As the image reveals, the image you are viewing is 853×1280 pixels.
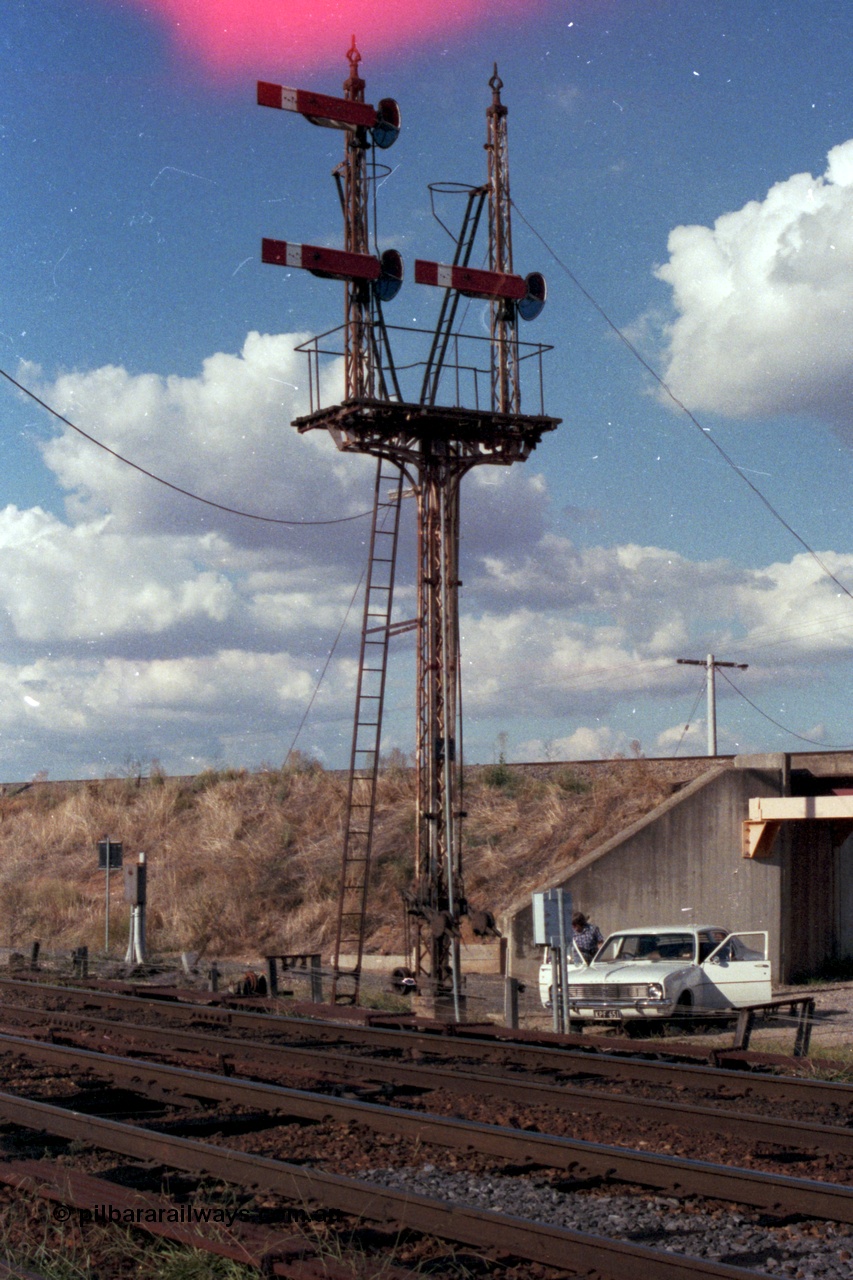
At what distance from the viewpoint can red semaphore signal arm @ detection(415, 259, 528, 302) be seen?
2133cm

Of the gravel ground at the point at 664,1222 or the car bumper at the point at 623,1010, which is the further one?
the car bumper at the point at 623,1010

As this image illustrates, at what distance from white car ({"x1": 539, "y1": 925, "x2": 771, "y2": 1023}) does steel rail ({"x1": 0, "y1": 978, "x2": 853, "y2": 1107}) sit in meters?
2.42

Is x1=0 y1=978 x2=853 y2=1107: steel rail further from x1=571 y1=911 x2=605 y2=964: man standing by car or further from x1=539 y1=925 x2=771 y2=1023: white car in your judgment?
x1=571 y1=911 x2=605 y2=964: man standing by car

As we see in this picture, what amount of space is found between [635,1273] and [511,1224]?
0.75 metres

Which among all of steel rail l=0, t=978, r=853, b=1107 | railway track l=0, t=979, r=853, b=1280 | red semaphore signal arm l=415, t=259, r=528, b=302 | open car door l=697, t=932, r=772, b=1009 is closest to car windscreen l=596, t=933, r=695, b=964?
open car door l=697, t=932, r=772, b=1009

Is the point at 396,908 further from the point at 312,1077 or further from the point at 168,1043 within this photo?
the point at 312,1077

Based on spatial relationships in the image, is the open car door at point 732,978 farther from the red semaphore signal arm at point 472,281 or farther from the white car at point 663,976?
the red semaphore signal arm at point 472,281

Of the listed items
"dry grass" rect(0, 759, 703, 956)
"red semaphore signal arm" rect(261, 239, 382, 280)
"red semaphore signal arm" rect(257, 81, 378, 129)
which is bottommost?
"dry grass" rect(0, 759, 703, 956)

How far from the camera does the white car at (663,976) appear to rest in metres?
17.6

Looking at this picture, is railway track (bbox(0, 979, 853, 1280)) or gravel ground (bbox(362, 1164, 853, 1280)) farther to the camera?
railway track (bbox(0, 979, 853, 1280))

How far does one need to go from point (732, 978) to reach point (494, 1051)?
220 inches

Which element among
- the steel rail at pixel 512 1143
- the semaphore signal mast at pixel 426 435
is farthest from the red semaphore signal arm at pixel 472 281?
the steel rail at pixel 512 1143

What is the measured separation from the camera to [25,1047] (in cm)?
1418

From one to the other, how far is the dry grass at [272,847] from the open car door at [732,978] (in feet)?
29.5
